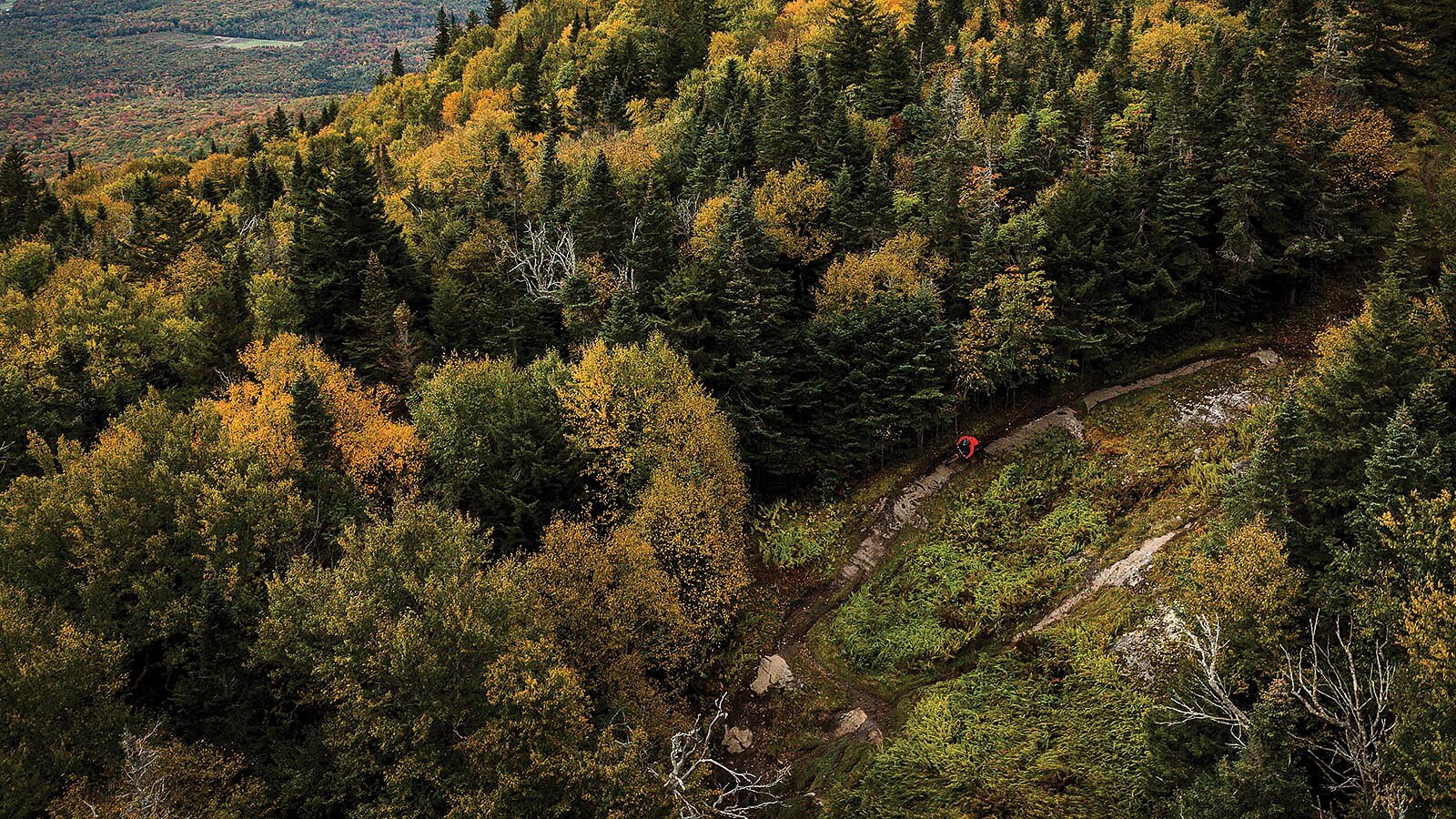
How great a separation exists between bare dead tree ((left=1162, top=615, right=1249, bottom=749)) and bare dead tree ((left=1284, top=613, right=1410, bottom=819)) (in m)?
2.06

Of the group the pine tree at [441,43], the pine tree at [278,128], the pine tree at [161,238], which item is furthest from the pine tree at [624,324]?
the pine tree at [441,43]

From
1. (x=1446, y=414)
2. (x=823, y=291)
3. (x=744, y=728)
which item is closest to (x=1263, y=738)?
(x=1446, y=414)

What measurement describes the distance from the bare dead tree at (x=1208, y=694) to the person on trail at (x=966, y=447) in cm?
1986

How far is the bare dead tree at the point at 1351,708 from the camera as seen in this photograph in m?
25.4

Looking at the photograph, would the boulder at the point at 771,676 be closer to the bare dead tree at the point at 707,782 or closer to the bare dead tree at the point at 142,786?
the bare dead tree at the point at 707,782

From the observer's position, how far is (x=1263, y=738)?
2750 centimetres

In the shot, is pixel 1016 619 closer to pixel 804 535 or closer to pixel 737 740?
pixel 804 535

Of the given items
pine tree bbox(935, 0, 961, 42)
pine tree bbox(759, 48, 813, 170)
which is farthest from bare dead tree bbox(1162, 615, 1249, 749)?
pine tree bbox(935, 0, 961, 42)

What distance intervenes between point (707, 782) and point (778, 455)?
20.6 meters

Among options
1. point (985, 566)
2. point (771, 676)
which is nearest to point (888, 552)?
point (985, 566)

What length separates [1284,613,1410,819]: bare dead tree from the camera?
25.4 metres

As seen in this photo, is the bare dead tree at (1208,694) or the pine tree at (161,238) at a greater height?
the pine tree at (161,238)

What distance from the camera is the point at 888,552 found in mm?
49969

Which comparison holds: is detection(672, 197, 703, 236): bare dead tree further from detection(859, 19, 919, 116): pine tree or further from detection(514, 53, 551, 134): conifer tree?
detection(514, 53, 551, 134): conifer tree
